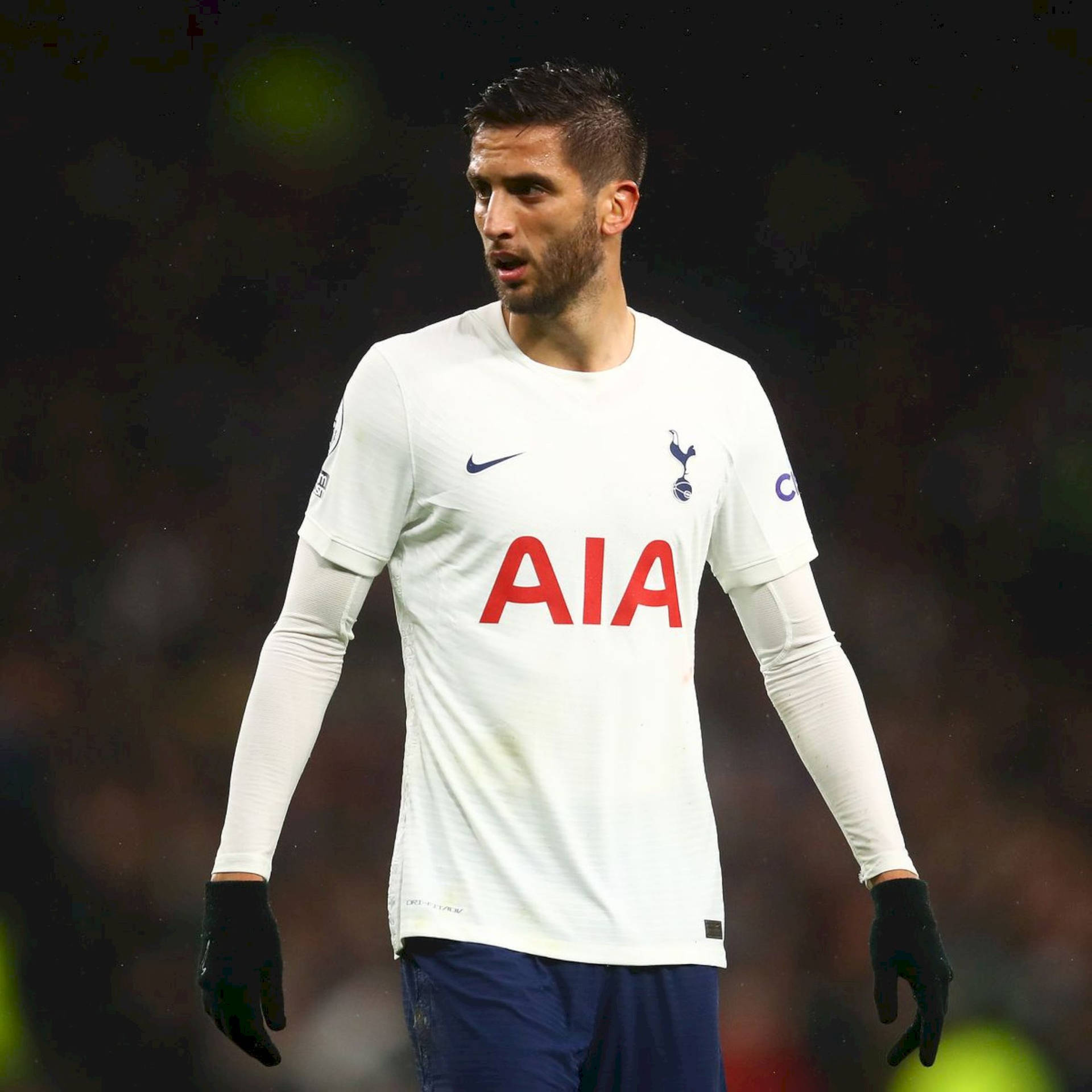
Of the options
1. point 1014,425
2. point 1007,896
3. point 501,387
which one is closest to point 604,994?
point 501,387

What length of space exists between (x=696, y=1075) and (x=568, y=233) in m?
1.22

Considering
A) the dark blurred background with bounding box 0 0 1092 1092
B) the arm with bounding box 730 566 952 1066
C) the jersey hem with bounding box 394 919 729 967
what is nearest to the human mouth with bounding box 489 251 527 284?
the arm with bounding box 730 566 952 1066

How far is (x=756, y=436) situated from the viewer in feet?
9.00

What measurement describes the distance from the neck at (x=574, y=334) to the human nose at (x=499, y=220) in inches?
5.0

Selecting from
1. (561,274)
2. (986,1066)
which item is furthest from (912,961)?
(986,1066)

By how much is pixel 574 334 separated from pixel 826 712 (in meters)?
0.69

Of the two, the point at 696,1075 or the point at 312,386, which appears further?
the point at 312,386

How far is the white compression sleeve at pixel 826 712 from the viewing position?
2.68m

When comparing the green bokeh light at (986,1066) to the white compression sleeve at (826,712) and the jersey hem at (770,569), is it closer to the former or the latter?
the white compression sleeve at (826,712)

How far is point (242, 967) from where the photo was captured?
239 cm

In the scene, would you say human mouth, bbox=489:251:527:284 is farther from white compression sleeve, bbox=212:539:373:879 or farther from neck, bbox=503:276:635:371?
white compression sleeve, bbox=212:539:373:879

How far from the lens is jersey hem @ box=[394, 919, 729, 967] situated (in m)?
2.35

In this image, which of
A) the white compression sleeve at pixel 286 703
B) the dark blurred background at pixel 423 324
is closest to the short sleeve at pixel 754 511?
the white compression sleeve at pixel 286 703

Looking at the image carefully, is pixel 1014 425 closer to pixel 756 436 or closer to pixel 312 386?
pixel 312 386
